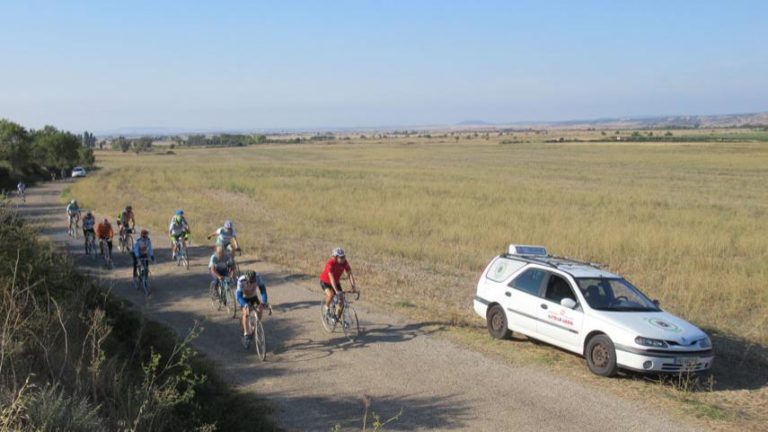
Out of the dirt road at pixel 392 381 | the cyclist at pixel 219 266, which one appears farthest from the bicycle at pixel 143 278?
the cyclist at pixel 219 266

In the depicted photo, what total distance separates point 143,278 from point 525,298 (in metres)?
9.55

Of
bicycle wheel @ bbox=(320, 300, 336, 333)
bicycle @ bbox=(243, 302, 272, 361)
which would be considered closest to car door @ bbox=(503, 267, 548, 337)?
bicycle wheel @ bbox=(320, 300, 336, 333)

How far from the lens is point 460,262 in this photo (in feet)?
71.4

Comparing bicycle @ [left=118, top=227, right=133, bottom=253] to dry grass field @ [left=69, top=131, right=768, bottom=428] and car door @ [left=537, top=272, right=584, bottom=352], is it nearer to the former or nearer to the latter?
dry grass field @ [left=69, top=131, right=768, bottom=428]

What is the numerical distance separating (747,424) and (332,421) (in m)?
5.30

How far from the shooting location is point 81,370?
7.93 meters

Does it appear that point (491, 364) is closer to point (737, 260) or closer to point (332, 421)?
point (332, 421)

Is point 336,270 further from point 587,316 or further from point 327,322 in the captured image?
point 587,316

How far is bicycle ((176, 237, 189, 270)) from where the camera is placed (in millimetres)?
20359

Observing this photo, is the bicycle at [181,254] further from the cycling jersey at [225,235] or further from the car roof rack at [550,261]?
the car roof rack at [550,261]

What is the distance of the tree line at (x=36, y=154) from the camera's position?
65.8m

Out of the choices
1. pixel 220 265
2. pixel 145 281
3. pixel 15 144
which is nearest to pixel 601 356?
pixel 220 265

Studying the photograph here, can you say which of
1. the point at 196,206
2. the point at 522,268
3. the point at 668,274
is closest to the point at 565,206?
the point at 668,274

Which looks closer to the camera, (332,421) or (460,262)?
(332,421)
